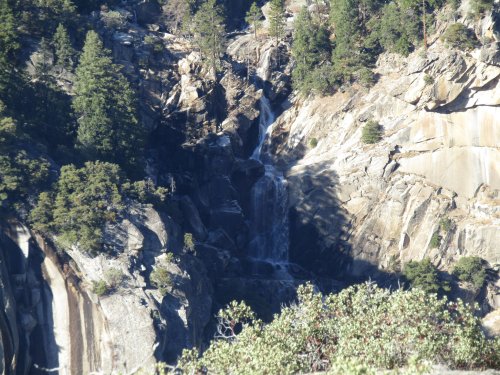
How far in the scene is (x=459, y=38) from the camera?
67.1 metres

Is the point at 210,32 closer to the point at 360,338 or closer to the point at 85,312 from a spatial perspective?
the point at 85,312

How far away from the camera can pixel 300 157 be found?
7075cm

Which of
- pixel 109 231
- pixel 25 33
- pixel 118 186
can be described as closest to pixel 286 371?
pixel 109 231

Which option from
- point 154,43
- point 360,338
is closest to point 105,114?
point 154,43

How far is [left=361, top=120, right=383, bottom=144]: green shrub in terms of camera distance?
66938mm

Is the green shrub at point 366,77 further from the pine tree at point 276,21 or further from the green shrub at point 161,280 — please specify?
the green shrub at point 161,280

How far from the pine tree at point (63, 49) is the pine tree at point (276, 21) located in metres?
20.3

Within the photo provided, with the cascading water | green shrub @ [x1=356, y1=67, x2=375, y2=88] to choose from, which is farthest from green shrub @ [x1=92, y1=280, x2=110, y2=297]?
green shrub @ [x1=356, y1=67, x2=375, y2=88]

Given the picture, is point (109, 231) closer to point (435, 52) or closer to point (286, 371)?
point (286, 371)

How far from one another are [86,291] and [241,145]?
26340 millimetres

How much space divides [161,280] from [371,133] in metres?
24.6

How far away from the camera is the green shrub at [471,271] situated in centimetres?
6338

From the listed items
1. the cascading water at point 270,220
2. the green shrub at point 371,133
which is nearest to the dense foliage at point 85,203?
the cascading water at point 270,220

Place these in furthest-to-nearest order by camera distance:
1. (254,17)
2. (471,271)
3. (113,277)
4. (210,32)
Result: 1. (254,17)
2. (210,32)
3. (471,271)
4. (113,277)
